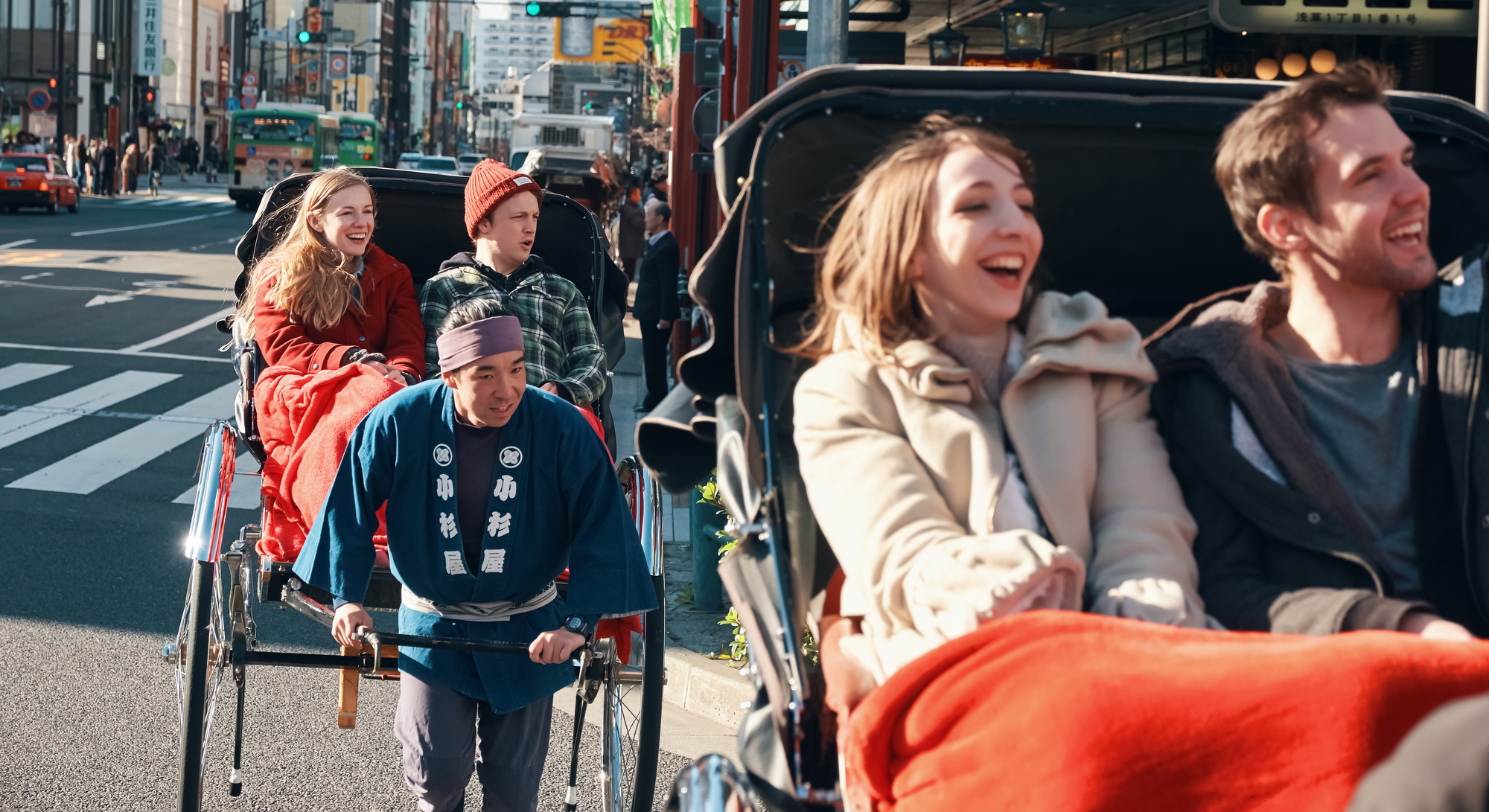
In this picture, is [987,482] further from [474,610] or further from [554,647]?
[474,610]

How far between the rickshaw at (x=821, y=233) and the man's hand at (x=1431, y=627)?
38.0 inches

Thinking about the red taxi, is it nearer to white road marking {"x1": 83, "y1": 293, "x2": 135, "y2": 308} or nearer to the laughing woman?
white road marking {"x1": 83, "y1": 293, "x2": 135, "y2": 308}

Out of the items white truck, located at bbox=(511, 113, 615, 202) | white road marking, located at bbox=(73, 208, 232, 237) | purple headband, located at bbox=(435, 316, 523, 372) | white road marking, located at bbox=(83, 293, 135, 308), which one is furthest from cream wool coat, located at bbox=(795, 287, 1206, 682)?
white truck, located at bbox=(511, 113, 615, 202)

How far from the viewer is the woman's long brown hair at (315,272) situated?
188 inches

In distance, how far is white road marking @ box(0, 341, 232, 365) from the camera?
44.5 feet

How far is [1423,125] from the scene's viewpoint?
3041 millimetres

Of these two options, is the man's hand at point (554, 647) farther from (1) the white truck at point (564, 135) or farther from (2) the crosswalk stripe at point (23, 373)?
(1) the white truck at point (564, 135)

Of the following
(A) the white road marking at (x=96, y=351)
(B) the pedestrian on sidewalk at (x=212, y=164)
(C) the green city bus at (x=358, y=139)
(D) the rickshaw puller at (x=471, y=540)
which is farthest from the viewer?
(B) the pedestrian on sidewalk at (x=212, y=164)

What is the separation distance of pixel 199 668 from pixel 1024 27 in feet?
32.0

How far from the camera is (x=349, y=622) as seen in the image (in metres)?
3.48

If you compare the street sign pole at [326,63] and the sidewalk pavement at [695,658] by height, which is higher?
the street sign pole at [326,63]

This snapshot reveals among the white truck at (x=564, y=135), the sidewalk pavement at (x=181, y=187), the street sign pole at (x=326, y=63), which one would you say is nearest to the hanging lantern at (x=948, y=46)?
the white truck at (x=564, y=135)

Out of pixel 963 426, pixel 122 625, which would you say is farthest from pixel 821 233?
pixel 122 625

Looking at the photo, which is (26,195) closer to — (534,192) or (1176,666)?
(534,192)
